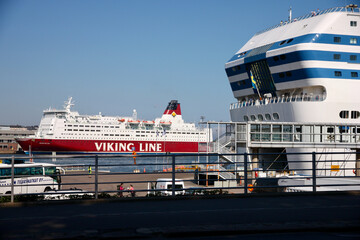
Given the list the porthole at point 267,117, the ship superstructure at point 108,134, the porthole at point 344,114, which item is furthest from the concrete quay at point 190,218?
the ship superstructure at point 108,134

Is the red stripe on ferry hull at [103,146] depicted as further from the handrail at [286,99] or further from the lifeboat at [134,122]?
the handrail at [286,99]

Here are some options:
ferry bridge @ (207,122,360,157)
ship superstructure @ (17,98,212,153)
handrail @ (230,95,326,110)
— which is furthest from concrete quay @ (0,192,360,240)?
ship superstructure @ (17,98,212,153)

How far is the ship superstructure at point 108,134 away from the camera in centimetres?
8931

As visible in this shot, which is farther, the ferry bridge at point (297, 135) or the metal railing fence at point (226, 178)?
the ferry bridge at point (297, 135)

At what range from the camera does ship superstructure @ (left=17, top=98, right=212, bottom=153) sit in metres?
89.3

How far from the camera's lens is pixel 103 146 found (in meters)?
91.6

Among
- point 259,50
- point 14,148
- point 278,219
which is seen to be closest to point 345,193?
point 278,219

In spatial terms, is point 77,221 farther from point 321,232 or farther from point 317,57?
point 317,57

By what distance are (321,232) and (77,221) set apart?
11.6 ft

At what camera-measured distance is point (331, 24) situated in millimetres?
35938

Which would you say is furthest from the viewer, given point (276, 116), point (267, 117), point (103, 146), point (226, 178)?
point (103, 146)

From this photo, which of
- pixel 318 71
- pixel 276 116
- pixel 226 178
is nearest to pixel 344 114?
pixel 318 71

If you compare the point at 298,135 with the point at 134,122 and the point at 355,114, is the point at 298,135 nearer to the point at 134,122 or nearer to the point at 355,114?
the point at 355,114

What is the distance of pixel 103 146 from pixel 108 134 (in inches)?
99.4
